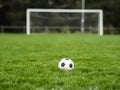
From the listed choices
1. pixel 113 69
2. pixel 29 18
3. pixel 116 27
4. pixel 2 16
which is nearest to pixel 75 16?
pixel 29 18

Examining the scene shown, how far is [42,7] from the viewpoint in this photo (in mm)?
42500

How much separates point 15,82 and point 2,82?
182mm

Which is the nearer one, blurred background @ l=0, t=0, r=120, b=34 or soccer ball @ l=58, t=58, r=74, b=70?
soccer ball @ l=58, t=58, r=74, b=70

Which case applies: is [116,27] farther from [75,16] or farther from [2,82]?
[2,82]

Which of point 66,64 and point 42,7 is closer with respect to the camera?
point 66,64

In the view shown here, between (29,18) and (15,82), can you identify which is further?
(29,18)

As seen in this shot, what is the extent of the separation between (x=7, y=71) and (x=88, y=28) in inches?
1143

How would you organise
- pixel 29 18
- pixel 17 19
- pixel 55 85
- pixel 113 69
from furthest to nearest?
pixel 17 19 → pixel 29 18 → pixel 113 69 → pixel 55 85

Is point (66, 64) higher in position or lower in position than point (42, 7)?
lower

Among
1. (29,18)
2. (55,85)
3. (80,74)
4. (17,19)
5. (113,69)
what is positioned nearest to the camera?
(55,85)

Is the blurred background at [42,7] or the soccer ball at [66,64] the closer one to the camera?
the soccer ball at [66,64]

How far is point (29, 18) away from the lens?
3291 cm

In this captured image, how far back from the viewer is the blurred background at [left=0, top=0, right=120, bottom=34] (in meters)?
41.7

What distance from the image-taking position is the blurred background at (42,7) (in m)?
41.7
